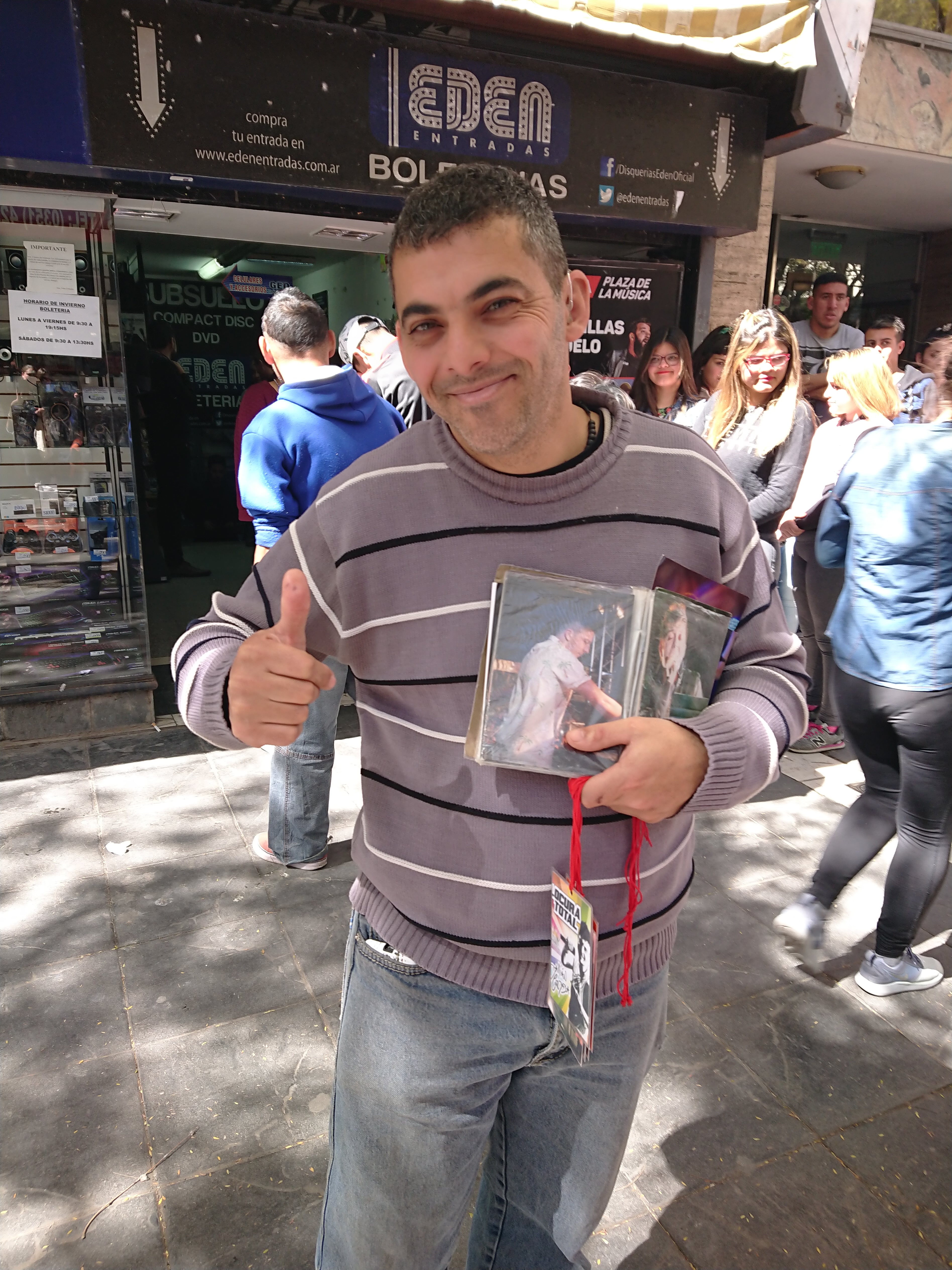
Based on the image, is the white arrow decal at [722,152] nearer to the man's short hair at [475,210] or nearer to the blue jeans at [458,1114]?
the man's short hair at [475,210]

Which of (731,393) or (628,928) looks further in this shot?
(731,393)

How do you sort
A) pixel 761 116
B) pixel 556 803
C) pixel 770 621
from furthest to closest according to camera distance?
pixel 761 116, pixel 770 621, pixel 556 803

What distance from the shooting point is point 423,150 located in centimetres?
504

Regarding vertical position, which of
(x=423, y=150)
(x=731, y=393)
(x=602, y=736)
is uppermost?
(x=423, y=150)

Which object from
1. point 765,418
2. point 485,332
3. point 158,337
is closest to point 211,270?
point 158,337

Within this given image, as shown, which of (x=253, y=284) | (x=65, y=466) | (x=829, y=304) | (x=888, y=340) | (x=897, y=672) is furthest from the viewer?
(x=253, y=284)

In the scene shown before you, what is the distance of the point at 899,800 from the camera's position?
3.09 metres

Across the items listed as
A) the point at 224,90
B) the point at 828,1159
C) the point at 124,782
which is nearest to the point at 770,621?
the point at 828,1159

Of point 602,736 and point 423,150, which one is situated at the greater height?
point 423,150

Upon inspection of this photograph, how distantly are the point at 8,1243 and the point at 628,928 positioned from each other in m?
1.87

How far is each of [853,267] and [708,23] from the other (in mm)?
5991

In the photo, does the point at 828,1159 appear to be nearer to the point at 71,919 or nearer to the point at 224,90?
the point at 71,919

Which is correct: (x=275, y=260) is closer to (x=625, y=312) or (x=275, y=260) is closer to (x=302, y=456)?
Result: (x=625, y=312)

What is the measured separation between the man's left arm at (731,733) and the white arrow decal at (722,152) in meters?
5.21
